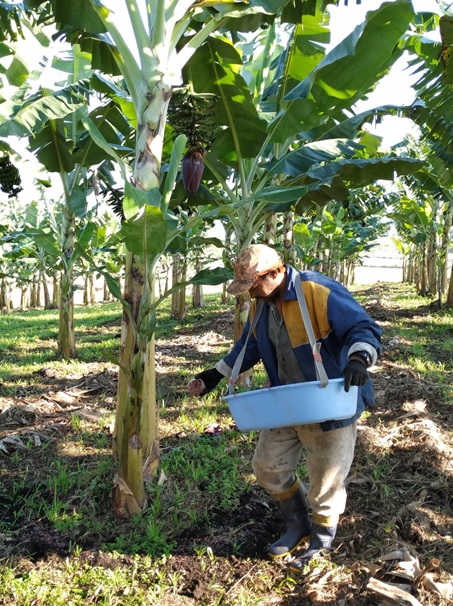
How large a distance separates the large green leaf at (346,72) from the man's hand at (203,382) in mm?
2172

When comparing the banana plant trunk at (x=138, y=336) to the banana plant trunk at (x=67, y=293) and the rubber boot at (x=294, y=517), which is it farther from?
the banana plant trunk at (x=67, y=293)

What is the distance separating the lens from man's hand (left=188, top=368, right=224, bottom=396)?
3.22 meters

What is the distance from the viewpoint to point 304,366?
9.43ft

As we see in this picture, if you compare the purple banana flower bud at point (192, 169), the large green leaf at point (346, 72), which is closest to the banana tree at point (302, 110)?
the large green leaf at point (346, 72)

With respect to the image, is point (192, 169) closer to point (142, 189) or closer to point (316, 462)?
point (142, 189)

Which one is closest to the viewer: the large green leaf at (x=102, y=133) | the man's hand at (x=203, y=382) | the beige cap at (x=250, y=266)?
the beige cap at (x=250, y=266)

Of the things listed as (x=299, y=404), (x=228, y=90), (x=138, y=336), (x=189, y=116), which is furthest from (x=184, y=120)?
(x=299, y=404)

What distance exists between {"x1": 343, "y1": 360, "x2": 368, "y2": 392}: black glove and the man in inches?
0.4

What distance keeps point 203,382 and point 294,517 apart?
96 centimetres

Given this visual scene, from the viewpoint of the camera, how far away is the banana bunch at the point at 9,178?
590 centimetres

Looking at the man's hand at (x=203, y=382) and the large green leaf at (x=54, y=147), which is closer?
the man's hand at (x=203, y=382)

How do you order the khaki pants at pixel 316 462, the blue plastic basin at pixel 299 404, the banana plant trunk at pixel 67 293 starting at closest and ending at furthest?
the blue plastic basin at pixel 299 404 < the khaki pants at pixel 316 462 < the banana plant trunk at pixel 67 293

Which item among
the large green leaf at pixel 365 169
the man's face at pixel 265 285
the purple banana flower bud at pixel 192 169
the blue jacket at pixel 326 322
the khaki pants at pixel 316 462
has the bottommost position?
the khaki pants at pixel 316 462

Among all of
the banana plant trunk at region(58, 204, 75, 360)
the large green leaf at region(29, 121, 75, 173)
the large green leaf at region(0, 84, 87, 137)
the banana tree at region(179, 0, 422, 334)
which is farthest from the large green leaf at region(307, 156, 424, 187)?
the banana plant trunk at region(58, 204, 75, 360)
